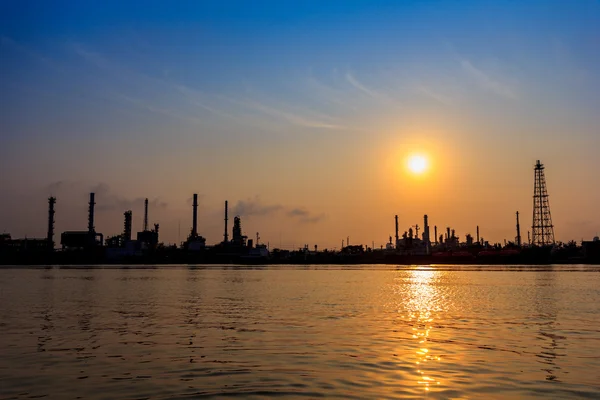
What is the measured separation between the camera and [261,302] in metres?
45.2

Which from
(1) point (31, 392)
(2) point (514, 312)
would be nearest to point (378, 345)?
(1) point (31, 392)

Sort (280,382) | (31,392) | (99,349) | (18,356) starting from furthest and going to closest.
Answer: (99,349) < (18,356) < (280,382) < (31,392)

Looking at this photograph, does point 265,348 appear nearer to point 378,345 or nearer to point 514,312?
point 378,345

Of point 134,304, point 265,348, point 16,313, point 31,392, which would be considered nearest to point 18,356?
point 31,392

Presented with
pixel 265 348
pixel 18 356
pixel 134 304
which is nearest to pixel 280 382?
pixel 265 348

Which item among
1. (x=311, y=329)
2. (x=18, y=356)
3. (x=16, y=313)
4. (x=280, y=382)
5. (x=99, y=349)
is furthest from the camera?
(x=16, y=313)

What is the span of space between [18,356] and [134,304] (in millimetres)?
22791

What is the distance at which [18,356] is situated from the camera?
20344mm

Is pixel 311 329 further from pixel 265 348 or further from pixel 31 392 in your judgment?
pixel 31 392

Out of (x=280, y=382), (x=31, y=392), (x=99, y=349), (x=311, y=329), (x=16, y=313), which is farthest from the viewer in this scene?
(x=16, y=313)

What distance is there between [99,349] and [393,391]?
1217 cm

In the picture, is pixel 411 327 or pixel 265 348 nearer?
pixel 265 348

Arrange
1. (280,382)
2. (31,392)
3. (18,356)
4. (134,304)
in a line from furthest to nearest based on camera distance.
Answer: (134,304) → (18,356) → (280,382) → (31,392)

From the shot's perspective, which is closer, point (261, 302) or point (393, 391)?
point (393, 391)
